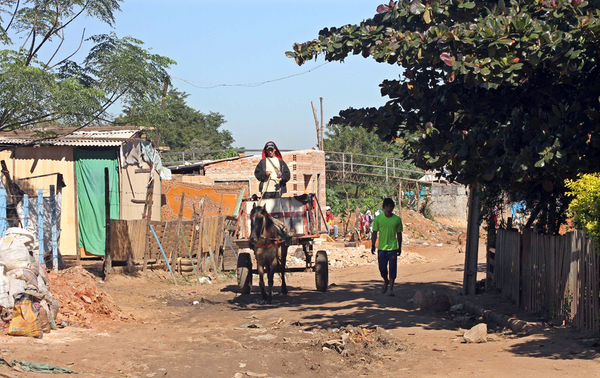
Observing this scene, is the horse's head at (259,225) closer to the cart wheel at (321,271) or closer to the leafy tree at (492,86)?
the cart wheel at (321,271)

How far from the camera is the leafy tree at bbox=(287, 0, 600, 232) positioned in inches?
267

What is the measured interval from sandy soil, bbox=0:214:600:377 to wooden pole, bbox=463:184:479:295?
54 cm

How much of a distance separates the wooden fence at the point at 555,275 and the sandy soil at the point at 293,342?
29cm

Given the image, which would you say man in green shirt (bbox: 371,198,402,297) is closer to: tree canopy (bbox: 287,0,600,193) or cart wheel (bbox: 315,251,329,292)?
cart wheel (bbox: 315,251,329,292)

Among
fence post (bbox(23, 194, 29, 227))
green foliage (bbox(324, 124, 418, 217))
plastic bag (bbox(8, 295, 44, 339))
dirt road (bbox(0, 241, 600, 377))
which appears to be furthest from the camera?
green foliage (bbox(324, 124, 418, 217))

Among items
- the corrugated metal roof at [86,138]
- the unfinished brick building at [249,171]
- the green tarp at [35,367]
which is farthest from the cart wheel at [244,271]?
the unfinished brick building at [249,171]

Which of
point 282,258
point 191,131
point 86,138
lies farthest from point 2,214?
point 191,131

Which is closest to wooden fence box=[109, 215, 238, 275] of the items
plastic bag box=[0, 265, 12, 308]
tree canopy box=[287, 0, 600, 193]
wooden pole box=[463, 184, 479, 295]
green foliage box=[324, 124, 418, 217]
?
plastic bag box=[0, 265, 12, 308]

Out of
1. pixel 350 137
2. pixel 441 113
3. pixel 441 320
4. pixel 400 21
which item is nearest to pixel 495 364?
pixel 441 320

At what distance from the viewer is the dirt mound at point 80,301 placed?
896cm

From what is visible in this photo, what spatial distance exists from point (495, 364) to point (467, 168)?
2735mm

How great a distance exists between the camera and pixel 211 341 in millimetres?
8195

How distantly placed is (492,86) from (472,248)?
189 inches

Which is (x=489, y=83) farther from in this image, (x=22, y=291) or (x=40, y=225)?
(x=40, y=225)
